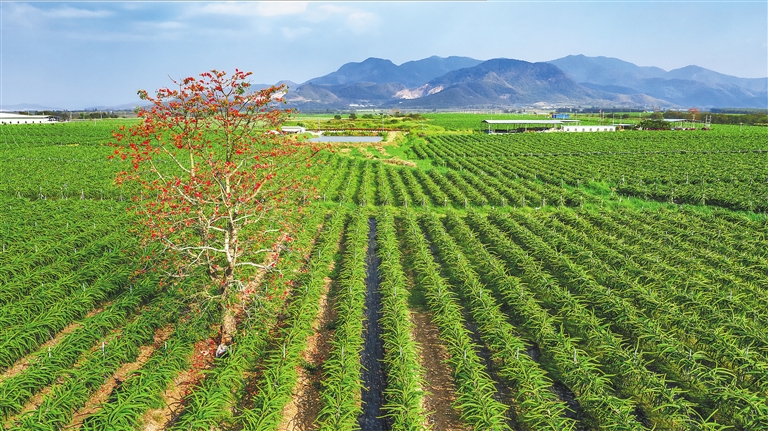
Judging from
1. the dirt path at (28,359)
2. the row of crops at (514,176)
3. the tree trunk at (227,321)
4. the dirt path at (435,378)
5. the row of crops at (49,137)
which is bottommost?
the dirt path at (435,378)

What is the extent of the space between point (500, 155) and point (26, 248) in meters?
41.1

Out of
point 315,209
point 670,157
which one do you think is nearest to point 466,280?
point 315,209

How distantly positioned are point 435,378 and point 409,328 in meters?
1.80

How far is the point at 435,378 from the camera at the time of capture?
30.4 feet

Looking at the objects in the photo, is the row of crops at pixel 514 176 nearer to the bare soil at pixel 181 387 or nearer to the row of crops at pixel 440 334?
the row of crops at pixel 440 334

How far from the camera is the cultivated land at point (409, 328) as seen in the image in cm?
777

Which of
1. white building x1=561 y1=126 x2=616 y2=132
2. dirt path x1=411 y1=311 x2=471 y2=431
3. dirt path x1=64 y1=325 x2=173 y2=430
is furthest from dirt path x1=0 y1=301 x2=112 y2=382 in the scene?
white building x1=561 y1=126 x2=616 y2=132

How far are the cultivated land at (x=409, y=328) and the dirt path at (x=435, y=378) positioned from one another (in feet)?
0.16

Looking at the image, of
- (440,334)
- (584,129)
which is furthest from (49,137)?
(584,129)

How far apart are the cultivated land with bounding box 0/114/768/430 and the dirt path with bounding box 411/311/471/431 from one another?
1.9 inches

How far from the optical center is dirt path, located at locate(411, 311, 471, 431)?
8.01 meters

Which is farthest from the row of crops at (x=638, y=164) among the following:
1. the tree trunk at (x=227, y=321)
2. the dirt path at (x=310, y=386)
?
the tree trunk at (x=227, y=321)

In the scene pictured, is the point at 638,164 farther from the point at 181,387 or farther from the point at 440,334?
the point at 181,387

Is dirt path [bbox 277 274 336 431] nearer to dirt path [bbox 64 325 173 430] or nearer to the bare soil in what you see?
the bare soil
